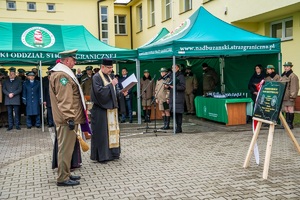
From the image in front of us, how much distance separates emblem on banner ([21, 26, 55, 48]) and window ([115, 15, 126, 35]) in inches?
711

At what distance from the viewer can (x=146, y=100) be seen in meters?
13.0

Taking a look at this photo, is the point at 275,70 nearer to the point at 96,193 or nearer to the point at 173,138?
the point at 173,138

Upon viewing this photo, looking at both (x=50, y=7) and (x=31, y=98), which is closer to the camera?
(x=31, y=98)

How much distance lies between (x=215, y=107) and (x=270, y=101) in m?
5.54

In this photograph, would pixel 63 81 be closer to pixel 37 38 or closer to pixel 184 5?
pixel 37 38

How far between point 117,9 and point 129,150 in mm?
23458

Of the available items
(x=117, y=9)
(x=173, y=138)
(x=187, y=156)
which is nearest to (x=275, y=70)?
(x=173, y=138)

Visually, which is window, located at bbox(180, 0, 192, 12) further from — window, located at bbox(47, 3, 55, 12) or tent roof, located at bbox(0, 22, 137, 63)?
tent roof, located at bbox(0, 22, 137, 63)

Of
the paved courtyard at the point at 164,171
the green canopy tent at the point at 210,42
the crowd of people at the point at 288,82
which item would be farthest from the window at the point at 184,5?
the paved courtyard at the point at 164,171

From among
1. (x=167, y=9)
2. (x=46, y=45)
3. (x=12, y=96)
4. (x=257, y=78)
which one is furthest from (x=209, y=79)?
(x=167, y=9)

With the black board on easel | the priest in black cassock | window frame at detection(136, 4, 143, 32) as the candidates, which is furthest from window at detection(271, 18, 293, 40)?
window frame at detection(136, 4, 143, 32)

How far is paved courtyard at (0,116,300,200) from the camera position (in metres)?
5.09

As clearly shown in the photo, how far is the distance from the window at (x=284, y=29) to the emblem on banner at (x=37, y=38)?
30.8 ft

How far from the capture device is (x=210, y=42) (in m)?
9.98
